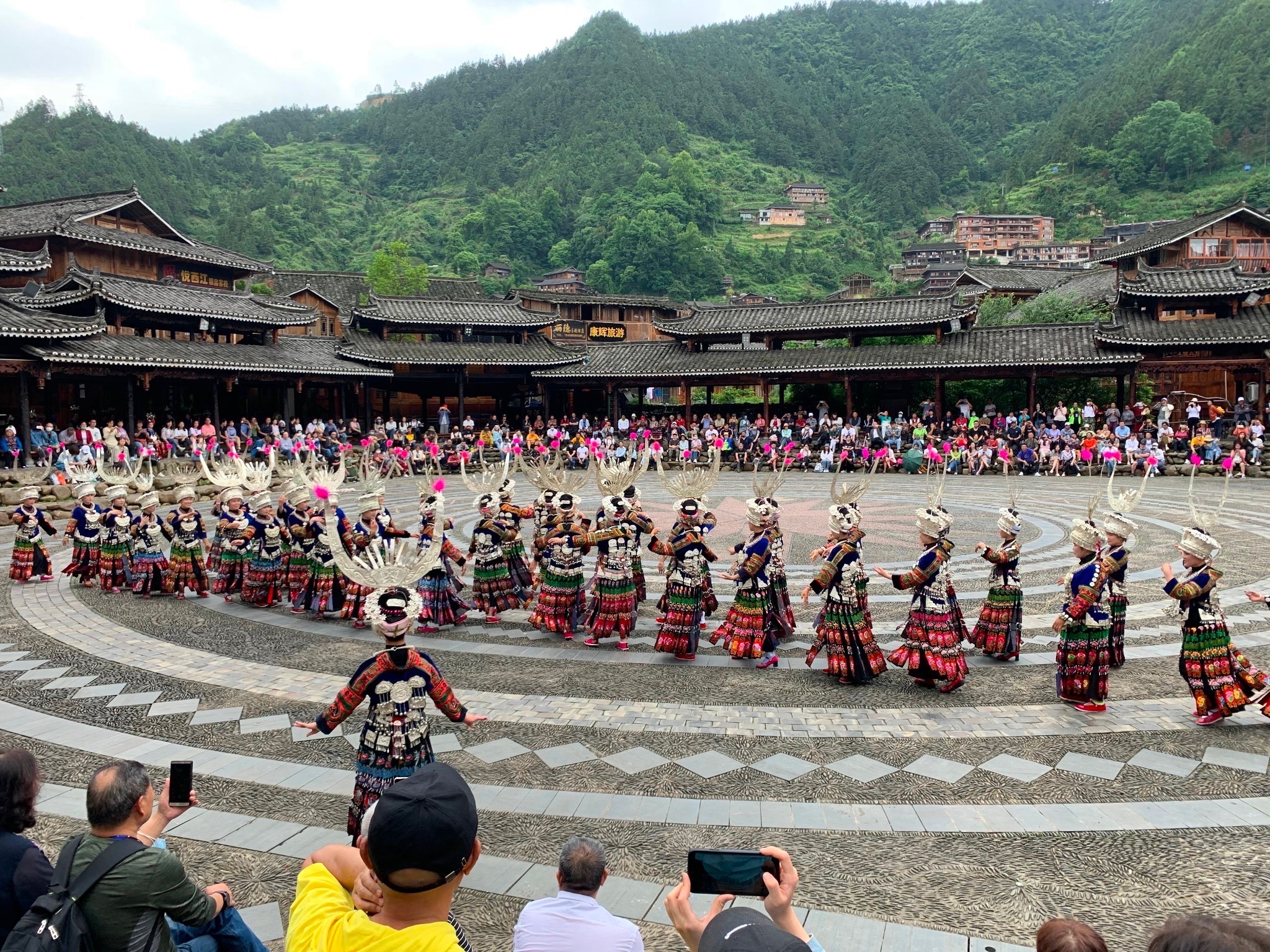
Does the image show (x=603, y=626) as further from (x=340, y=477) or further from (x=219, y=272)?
(x=219, y=272)

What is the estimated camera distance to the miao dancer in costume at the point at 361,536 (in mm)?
11141

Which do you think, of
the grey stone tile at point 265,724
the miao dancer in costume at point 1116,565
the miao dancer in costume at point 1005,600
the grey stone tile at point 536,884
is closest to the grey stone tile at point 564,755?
the grey stone tile at point 536,884

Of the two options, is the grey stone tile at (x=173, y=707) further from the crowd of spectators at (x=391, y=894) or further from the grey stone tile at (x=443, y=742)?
the crowd of spectators at (x=391, y=894)

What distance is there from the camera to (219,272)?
3884 cm

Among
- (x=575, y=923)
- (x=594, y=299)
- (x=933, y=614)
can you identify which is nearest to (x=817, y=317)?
(x=594, y=299)

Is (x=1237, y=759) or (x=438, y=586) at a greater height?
(x=438, y=586)

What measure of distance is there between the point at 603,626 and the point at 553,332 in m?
48.4

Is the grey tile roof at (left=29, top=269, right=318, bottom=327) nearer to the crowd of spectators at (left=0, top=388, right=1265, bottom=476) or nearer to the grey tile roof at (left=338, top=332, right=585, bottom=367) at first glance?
the grey tile roof at (left=338, top=332, right=585, bottom=367)

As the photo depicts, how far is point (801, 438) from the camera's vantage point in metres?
34.4

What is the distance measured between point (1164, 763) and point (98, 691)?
10011 millimetres

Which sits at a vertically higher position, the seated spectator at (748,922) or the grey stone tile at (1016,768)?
the seated spectator at (748,922)

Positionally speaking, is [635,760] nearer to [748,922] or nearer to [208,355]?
[748,922]

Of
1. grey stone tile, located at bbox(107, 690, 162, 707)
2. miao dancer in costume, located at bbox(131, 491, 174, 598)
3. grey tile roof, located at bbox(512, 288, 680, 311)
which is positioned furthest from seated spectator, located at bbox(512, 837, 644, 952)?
grey tile roof, located at bbox(512, 288, 680, 311)

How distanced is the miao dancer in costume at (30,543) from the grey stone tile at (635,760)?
11.3 metres
